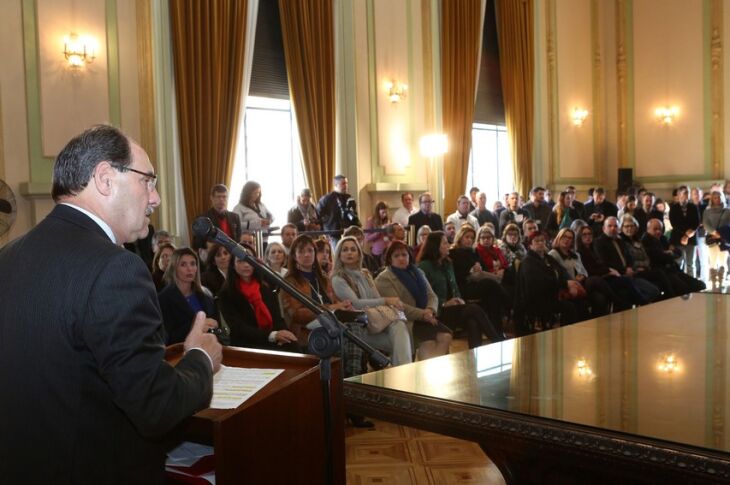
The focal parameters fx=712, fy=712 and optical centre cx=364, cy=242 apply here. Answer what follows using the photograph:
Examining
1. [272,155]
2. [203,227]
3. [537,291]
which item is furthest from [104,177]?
[272,155]

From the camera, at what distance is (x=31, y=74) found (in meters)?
6.27

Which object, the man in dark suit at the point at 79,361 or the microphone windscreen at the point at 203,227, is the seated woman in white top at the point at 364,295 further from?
the man in dark suit at the point at 79,361

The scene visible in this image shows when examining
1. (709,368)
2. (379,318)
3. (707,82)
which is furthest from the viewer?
(707,82)

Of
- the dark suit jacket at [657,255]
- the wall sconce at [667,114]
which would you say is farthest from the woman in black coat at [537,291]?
the wall sconce at [667,114]

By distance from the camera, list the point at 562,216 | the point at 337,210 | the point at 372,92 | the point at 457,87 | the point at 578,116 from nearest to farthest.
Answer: the point at 337,210
the point at 372,92
the point at 562,216
the point at 457,87
the point at 578,116

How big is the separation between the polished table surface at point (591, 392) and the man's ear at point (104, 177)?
3.30 feet

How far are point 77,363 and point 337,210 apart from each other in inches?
269

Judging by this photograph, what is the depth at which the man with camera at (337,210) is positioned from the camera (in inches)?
318

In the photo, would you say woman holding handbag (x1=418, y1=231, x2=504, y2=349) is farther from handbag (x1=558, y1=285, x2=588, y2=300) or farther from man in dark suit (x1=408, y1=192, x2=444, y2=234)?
man in dark suit (x1=408, y1=192, x2=444, y2=234)

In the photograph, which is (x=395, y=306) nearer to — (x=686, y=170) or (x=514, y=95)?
(x=514, y=95)

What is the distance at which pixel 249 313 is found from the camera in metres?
4.23

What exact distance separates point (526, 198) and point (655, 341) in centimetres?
982

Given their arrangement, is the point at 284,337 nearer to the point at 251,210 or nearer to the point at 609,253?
the point at 251,210

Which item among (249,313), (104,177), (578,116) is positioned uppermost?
(578,116)
